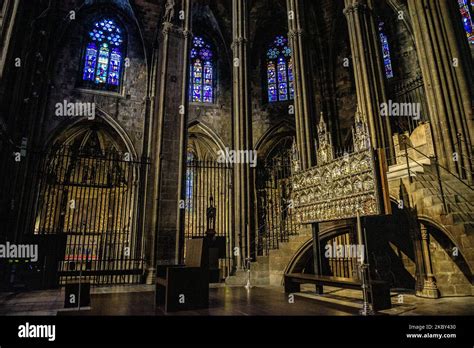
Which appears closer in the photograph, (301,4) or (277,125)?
(301,4)

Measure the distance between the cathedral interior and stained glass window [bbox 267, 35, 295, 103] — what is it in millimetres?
97

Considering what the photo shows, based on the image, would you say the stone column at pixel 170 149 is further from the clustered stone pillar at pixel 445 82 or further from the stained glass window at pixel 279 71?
the stained glass window at pixel 279 71

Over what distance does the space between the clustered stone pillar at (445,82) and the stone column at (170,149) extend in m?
8.12

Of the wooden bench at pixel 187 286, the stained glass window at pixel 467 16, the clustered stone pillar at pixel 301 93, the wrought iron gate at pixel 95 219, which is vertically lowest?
the wooden bench at pixel 187 286

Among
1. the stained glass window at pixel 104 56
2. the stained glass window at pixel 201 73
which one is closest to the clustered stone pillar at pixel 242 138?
the stained glass window at pixel 201 73

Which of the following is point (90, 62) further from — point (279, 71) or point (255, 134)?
point (279, 71)

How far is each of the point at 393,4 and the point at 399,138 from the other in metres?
10.0

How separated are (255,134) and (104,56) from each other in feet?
33.9

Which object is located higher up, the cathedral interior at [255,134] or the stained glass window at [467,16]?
the stained glass window at [467,16]

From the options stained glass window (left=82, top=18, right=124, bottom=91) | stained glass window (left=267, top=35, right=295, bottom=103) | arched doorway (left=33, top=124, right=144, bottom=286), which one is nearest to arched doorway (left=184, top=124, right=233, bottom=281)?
arched doorway (left=33, top=124, right=144, bottom=286)

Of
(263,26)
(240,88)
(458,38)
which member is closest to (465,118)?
(458,38)

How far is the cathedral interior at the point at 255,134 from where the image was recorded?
6449 millimetres
